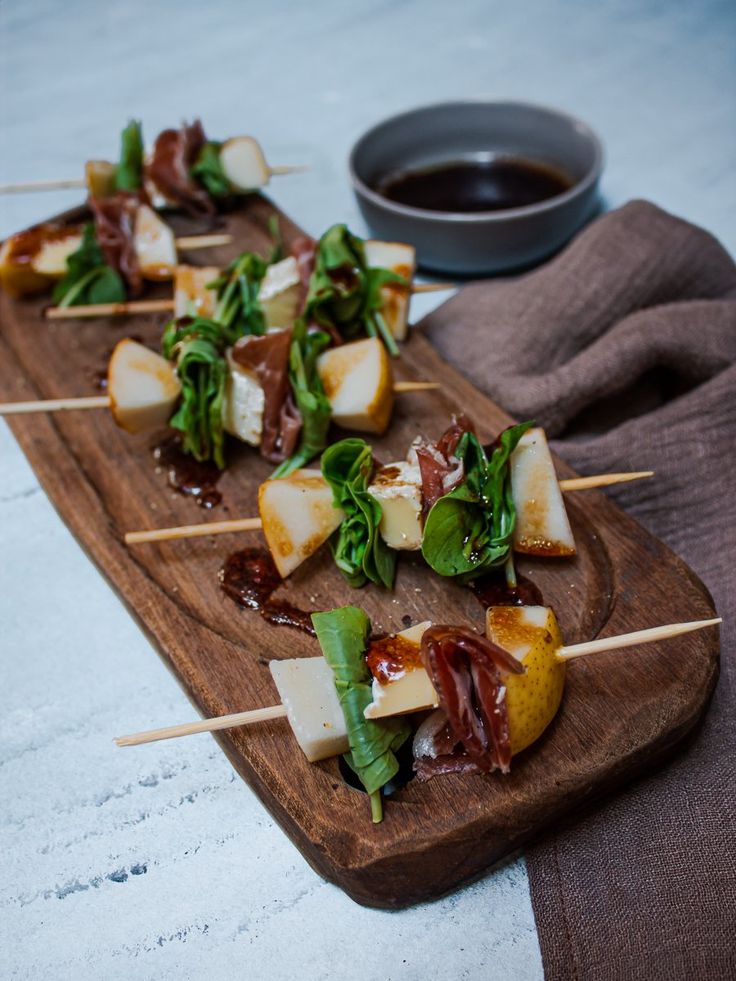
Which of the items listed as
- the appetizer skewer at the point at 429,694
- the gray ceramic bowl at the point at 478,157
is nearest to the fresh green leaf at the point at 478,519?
the appetizer skewer at the point at 429,694

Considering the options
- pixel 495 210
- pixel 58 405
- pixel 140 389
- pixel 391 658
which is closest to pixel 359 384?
pixel 140 389

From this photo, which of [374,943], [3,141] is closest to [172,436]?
[374,943]

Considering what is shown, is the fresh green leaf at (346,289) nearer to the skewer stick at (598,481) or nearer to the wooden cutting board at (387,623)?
the wooden cutting board at (387,623)

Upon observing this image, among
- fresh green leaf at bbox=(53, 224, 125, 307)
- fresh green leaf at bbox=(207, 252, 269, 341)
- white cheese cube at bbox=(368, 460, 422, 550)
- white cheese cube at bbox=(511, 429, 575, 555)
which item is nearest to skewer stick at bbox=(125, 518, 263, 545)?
white cheese cube at bbox=(368, 460, 422, 550)

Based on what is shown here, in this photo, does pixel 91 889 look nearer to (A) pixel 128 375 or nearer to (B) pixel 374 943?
(B) pixel 374 943

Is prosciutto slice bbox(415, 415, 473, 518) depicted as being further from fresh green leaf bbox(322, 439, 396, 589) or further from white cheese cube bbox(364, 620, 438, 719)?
white cheese cube bbox(364, 620, 438, 719)

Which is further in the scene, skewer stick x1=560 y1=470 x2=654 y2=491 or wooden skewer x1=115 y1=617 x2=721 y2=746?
skewer stick x1=560 y1=470 x2=654 y2=491
